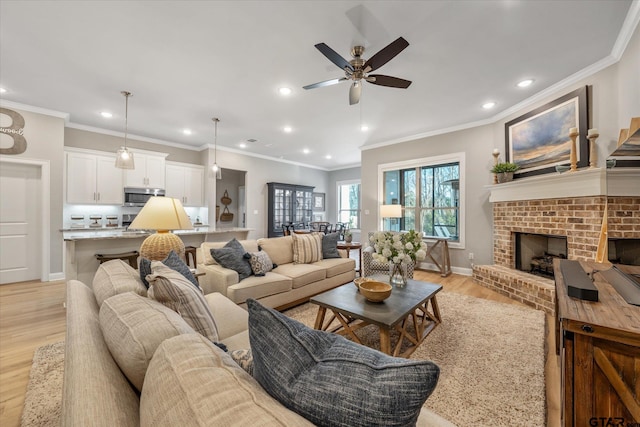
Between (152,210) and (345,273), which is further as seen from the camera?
(345,273)

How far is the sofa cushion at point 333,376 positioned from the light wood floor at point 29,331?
5.59 feet

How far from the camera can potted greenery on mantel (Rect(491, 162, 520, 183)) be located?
3844mm

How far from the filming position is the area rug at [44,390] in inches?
57.0

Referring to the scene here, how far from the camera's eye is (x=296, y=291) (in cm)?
299

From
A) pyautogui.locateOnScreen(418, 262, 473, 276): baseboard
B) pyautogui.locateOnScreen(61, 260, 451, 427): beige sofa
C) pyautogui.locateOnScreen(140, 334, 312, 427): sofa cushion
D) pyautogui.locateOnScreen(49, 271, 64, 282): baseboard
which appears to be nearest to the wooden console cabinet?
pyautogui.locateOnScreen(61, 260, 451, 427): beige sofa

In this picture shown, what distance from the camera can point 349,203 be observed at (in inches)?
346

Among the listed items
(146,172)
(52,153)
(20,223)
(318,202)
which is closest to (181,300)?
(52,153)

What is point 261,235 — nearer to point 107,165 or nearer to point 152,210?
point 107,165

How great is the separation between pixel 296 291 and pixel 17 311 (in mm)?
3130

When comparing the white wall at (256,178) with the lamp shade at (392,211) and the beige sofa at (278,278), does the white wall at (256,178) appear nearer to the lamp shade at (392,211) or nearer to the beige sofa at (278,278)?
the beige sofa at (278,278)

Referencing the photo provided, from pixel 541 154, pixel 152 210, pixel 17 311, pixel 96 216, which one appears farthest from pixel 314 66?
pixel 96 216

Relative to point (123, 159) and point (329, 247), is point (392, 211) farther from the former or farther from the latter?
point (123, 159)

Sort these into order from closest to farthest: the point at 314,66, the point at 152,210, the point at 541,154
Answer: the point at 152,210
the point at 314,66
the point at 541,154

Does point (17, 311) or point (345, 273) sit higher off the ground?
point (345, 273)
